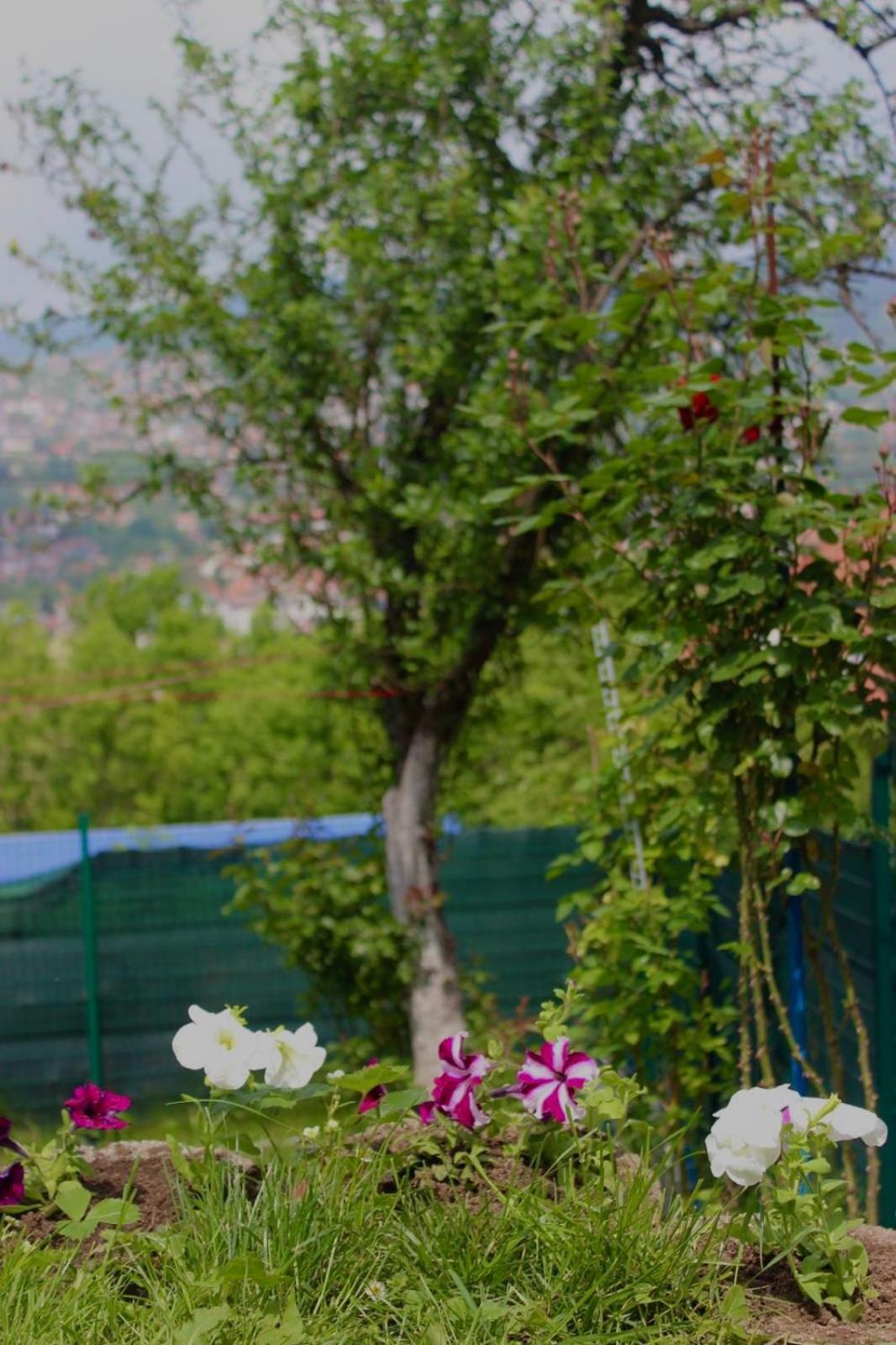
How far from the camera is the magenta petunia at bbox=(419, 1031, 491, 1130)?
2.21m

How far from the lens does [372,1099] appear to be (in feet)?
7.25

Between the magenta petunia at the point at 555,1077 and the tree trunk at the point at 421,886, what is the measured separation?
381 cm

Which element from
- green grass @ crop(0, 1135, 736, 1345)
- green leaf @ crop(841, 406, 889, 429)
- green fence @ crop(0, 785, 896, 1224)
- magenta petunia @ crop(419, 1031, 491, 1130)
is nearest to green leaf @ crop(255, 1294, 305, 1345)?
green grass @ crop(0, 1135, 736, 1345)

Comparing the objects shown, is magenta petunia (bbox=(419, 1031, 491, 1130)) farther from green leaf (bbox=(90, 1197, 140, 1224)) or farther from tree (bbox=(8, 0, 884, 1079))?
tree (bbox=(8, 0, 884, 1079))

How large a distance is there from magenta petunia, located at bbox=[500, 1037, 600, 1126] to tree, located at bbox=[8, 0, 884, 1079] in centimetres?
315

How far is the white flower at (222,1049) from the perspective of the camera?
6.60 feet

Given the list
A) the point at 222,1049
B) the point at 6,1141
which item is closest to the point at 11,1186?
the point at 6,1141

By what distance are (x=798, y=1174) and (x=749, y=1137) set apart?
0.42ft

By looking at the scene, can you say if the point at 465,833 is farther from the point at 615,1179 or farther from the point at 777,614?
the point at 615,1179

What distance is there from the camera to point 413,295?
5.35 meters

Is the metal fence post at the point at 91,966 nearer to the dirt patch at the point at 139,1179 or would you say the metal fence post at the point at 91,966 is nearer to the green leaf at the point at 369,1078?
the dirt patch at the point at 139,1179

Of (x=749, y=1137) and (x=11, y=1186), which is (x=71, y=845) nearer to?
(x=11, y=1186)

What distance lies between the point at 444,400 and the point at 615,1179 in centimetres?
411

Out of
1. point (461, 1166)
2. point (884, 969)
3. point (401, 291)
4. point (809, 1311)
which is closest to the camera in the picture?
point (809, 1311)
